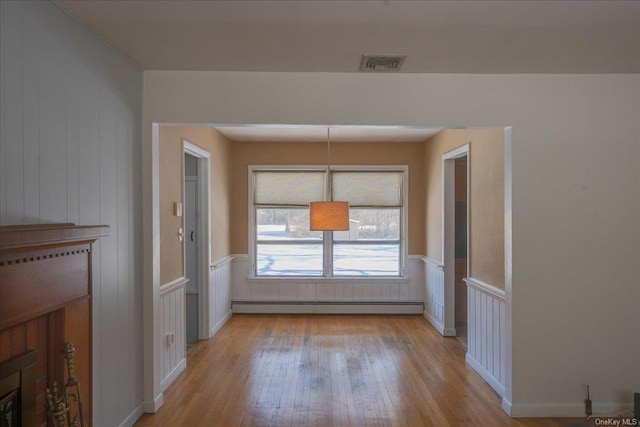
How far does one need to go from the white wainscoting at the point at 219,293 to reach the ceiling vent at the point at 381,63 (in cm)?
316

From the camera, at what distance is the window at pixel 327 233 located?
6.34 m

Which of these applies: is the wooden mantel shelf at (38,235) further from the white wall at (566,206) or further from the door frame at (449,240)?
the door frame at (449,240)

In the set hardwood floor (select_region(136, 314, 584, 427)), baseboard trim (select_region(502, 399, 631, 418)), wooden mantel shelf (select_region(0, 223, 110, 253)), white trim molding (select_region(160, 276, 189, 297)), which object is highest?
wooden mantel shelf (select_region(0, 223, 110, 253))

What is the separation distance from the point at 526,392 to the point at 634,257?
127cm

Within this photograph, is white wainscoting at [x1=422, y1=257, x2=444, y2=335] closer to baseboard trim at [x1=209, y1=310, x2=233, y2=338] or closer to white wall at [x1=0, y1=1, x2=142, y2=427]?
baseboard trim at [x1=209, y1=310, x2=233, y2=338]

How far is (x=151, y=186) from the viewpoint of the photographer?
3131 mm

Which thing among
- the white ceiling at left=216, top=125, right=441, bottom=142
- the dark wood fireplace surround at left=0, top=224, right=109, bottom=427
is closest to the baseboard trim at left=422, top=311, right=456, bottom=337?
the white ceiling at left=216, top=125, right=441, bottom=142

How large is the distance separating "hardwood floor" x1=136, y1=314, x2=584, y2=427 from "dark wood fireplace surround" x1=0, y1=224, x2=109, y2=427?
1.31 meters

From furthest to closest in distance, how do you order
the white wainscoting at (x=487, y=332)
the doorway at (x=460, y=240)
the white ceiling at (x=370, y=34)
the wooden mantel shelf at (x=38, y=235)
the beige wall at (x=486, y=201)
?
the doorway at (x=460, y=240) → the beige wall at (x=486, y=201) → the white wainscoting at (x=487, y=332) → the white ceiling at (x=370, y=34) → the wooden mantel shelf at (x=38, y=235)

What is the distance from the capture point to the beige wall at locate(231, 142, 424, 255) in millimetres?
6297

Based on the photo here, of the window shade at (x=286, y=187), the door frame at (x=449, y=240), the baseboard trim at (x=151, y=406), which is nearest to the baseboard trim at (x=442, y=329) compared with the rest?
the door frame at (x=449, y=240)

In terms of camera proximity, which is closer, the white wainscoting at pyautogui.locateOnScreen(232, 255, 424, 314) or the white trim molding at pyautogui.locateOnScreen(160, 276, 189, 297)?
the white trim molding at pyautogui.locateOnScreen(160, 276, 189, 297)

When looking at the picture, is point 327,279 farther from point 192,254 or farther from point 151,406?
point 151,406

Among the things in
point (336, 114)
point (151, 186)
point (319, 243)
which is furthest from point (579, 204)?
point (319, 243)
